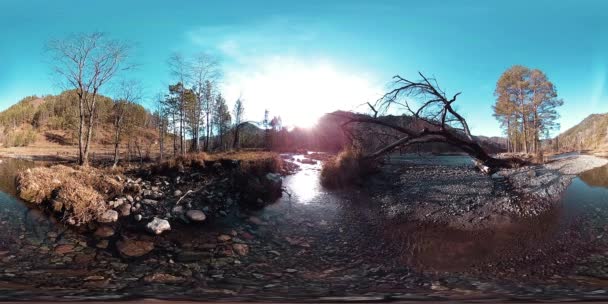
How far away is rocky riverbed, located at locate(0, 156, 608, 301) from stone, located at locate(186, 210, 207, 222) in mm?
101

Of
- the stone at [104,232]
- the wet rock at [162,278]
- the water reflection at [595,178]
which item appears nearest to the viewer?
the wet rock at [162,278]

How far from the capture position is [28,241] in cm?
450

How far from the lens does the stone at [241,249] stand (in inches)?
162

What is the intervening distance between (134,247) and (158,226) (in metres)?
0.63

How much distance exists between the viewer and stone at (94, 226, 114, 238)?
4.73 m

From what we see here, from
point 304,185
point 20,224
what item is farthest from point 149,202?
point 304,185

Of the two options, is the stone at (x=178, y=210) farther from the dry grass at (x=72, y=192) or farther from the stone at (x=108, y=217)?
the dry grass at (x=72, y=192)

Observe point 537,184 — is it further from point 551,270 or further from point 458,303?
point 458,303

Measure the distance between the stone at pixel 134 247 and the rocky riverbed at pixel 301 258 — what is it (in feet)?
0.05

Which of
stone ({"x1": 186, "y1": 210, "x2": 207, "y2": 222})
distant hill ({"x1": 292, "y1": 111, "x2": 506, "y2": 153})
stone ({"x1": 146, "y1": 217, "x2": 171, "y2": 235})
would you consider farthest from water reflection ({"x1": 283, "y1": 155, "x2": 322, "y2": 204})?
stone ({"x1": 146, "y1": 217, "x2": 171, "y2": 235})

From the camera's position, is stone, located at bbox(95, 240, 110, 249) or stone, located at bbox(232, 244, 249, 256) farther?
stone, located at bbox(95, 240, 110, 249)

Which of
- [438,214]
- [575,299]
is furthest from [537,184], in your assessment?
[575,299]

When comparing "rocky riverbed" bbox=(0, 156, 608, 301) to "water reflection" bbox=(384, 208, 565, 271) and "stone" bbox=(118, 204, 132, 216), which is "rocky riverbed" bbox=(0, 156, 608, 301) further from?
"stone" bbox=(118, 204, 132, 216)

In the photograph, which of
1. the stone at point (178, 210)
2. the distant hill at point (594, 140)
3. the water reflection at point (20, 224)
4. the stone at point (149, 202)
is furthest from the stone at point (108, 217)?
the distant hill at point (594, 140)
